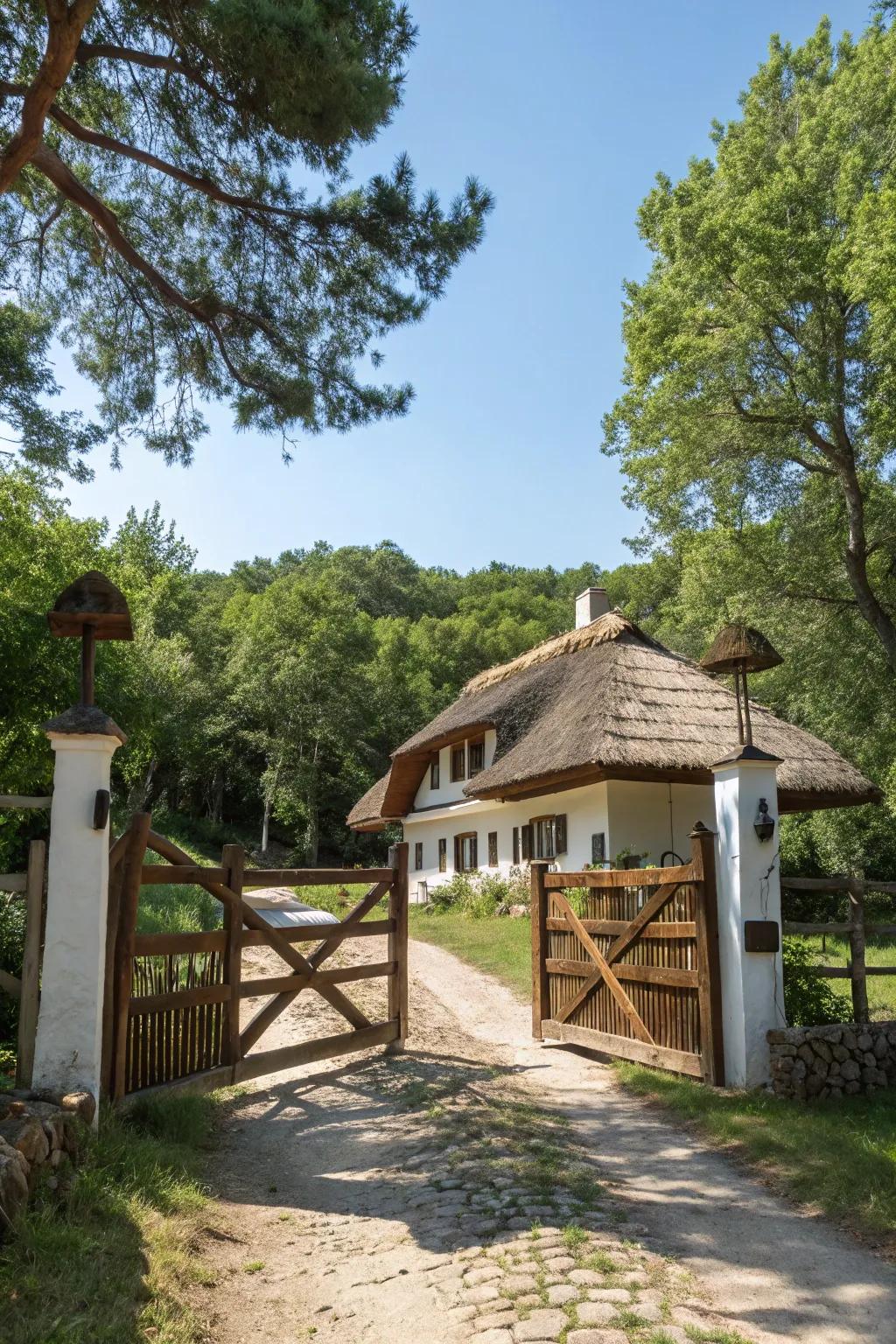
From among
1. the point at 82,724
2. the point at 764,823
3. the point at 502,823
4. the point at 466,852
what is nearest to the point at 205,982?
the point at 82,724

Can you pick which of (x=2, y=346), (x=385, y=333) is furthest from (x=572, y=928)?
(x=2, y=346)

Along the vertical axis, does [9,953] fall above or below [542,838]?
below

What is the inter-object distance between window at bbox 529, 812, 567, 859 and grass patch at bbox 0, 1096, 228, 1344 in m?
14.7

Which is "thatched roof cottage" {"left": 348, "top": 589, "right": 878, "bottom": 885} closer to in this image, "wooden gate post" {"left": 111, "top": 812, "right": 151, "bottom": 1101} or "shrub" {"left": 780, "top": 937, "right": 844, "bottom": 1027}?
"shrub" {"left": 780, "top": 937, "right": 844, "bottom": 1027}

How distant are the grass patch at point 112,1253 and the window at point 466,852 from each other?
19.0 meters

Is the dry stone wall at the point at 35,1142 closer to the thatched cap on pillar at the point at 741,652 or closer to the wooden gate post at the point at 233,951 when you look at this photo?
the wooden gate post at the point at 233,951

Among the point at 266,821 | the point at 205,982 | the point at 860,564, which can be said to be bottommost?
the point at 205,982

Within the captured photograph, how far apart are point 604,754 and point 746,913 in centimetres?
871

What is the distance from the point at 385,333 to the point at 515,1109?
683 cm

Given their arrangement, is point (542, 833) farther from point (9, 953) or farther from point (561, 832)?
point (9, 953)

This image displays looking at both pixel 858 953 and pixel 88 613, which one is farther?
pixel 858 953

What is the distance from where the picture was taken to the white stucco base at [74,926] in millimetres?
4996

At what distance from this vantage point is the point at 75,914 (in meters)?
5.16

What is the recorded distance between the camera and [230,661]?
4131cm
